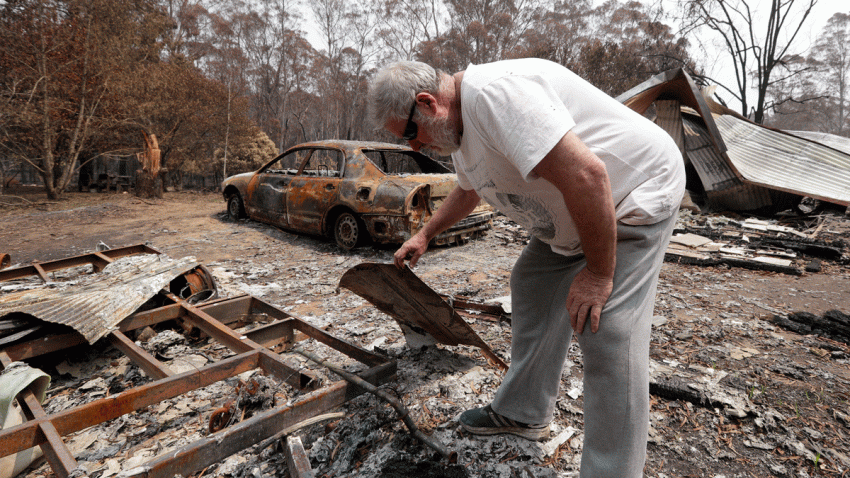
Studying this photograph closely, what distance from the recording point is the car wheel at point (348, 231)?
6.75m

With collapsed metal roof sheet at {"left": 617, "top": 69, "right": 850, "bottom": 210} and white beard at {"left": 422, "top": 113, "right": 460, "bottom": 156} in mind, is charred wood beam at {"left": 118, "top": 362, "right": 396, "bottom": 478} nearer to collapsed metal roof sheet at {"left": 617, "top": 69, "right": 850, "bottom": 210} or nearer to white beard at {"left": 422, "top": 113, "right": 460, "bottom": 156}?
white beard at {"left": 422, "top": 113, "right": 460, "bottom": 156}

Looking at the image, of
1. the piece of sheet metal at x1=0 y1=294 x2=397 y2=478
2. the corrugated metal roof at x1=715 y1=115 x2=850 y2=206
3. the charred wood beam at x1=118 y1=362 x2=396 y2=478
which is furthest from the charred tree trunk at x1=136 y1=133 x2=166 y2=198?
the corrugated metal roof at x1=715 y1=115 x2=850 y2=206

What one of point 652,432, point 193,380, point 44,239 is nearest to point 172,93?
→ point 44,239

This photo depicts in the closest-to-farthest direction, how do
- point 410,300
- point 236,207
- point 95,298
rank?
1. point 410,300
2. point 95,298
3. point 236,207

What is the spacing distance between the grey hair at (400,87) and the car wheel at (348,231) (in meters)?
5.13

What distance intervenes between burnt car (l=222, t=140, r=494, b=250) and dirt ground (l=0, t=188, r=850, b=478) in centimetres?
36

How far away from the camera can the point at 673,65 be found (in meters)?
25.7

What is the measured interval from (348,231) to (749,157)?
12.5m

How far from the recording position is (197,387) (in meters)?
2.25

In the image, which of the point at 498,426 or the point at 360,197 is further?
the point at 360,197

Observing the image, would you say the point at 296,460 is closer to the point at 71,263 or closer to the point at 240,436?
the point at 240,436

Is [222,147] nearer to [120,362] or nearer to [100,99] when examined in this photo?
[100,99]

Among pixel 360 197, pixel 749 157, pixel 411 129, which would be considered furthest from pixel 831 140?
pixel 411 129

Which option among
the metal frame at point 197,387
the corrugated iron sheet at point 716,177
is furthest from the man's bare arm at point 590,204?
the corrugated iron sheet at point 716,177
